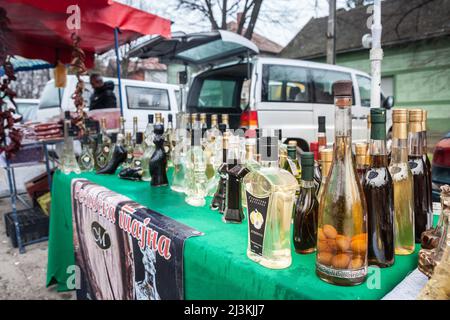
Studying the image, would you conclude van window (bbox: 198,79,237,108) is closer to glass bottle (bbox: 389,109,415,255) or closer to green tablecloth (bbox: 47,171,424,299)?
green tablecloth (bbox: 47,171,424,299)

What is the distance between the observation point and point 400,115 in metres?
0.78

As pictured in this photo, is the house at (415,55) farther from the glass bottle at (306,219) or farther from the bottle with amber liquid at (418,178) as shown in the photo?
the glass bottle at (306,219)

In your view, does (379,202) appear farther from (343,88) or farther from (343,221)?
(343,88)

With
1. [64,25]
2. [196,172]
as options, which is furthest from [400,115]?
[64,25]

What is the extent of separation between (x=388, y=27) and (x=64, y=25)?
1170 cm

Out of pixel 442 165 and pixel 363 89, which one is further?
pixel 363 89

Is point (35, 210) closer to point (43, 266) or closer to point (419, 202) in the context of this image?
point (43, 266)

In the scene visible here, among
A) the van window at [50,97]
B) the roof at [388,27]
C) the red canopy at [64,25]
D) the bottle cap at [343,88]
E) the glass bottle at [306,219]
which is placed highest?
the roof at [388,27]

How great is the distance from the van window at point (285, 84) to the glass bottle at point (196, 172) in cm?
290

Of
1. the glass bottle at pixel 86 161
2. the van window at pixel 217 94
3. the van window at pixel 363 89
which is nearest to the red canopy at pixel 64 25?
the glass bottle at pixel 86 161

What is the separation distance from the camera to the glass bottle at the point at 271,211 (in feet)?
2.58

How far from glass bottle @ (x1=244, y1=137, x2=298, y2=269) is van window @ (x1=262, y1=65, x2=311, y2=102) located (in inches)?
138
